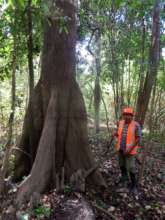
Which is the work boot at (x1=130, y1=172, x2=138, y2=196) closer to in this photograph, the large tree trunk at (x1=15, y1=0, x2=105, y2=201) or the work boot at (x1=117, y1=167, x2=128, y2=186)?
the work boot at (x1=117, y1=167, x2=128, y2=186)

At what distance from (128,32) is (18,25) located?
138 inches

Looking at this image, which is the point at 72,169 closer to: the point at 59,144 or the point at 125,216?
the point at 59,144

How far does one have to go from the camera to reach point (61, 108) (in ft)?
15.4

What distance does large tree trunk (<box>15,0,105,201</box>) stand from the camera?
15.2 ft

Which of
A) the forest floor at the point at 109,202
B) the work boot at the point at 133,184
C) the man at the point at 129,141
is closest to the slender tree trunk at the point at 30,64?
the forest floor at the point at 109,202

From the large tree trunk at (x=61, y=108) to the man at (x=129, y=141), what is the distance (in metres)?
0.63

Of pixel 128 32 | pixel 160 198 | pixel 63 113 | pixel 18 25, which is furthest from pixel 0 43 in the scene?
pixel 160 198

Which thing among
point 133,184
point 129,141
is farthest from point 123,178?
point 129,141

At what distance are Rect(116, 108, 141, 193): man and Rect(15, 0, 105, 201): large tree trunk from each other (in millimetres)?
634

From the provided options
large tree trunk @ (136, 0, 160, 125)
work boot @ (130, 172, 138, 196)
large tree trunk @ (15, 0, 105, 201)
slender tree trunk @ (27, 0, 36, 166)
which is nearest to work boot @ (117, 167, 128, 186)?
work boot @ (130, 172, 138, 196)

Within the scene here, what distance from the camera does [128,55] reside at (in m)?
6.41

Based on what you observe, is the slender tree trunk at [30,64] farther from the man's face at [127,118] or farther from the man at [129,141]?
the man's face at [127,118]

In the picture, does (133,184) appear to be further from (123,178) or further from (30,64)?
(30,64)

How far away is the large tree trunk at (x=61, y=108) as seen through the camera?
4.64 metres
